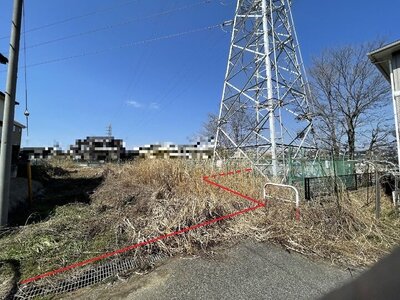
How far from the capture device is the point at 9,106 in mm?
5172

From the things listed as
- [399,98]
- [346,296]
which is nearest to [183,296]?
[346,296]

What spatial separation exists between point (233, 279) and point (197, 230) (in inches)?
45.6

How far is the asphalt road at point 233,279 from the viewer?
2.86 m

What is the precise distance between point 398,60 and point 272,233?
21.2 feet

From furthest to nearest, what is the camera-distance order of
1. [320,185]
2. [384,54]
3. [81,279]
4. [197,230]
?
[384,54], [320,185], [197,230], [81,279]

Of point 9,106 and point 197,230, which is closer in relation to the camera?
point 197,230

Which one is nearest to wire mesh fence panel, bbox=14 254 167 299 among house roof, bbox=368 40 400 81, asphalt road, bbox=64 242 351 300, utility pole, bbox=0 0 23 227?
asphalt road, bbox=64 242 351 300

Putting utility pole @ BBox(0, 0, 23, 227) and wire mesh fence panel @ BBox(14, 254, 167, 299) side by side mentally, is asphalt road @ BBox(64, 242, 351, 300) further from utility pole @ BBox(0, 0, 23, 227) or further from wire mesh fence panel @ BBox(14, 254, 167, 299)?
utility pole @ BBox(0, 0, 23, 227)

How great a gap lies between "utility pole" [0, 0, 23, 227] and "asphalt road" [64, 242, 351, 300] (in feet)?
11.0

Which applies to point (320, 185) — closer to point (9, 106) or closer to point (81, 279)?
point (81, 279)

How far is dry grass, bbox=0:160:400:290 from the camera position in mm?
3791

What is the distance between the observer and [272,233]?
14.1ft

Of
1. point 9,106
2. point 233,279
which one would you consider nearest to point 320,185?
point 233,279

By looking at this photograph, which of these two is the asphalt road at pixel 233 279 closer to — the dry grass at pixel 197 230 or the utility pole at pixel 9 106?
the dry grass at pixel 197 230
